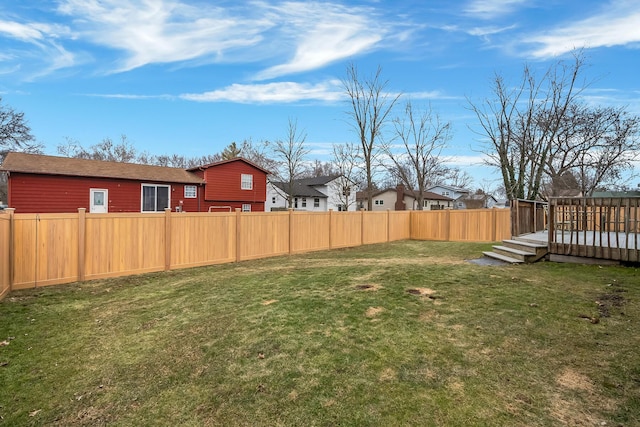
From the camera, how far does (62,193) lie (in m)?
15.9

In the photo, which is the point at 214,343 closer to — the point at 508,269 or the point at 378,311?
the point at 378,311

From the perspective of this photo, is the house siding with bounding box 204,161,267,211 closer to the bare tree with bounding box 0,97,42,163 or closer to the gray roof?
the gray roof

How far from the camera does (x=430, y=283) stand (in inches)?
228

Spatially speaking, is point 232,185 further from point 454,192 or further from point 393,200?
point 454,192

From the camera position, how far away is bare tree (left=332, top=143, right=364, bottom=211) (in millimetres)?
30703

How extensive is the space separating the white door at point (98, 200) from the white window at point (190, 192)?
3.97m

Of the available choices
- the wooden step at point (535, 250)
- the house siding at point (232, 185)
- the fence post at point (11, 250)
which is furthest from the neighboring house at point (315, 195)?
the fence post at point (11, 250)

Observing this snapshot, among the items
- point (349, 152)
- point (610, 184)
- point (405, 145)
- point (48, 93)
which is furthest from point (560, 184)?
point (48, 93)

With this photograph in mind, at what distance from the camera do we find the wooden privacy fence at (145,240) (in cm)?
634

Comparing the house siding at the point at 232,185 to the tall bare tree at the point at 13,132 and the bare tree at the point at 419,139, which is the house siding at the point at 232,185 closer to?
the bare tree at the point at 419,139

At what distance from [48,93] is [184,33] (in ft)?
40.3

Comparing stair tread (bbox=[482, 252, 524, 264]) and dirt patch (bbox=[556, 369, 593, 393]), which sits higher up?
stair tread (bbox=[482, 252, 524, 264])

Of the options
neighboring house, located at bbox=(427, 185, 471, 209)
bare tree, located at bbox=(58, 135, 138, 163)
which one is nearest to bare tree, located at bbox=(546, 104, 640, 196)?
neighboring house, located at bbox=(427, 185, 471, 209)

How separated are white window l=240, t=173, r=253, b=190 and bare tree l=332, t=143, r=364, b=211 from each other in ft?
32.0
